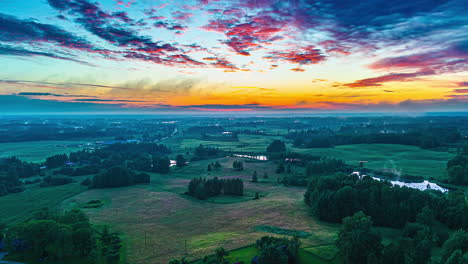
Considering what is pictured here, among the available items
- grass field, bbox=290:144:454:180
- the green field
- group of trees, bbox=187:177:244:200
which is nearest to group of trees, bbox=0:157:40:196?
group of trees, bbox=187:177:244:200

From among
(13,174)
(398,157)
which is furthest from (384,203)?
(13,174)

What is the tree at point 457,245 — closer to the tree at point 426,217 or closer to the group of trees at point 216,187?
the tree at point 426,217

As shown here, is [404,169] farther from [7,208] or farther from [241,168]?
[7,208]

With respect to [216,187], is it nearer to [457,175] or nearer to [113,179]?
[113,179]

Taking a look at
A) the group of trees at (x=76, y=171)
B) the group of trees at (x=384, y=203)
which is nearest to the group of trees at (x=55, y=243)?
the group of trees at (x=384, y=203)

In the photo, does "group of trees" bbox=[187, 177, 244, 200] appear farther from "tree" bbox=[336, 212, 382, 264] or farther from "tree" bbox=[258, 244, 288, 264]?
"tree" bbox=[336, 212, 382, 264]

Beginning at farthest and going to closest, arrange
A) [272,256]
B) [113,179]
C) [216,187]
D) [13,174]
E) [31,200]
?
1. [13,174]
2. [113,179]
3. [216,187]
4. [31,200]
5. [272,256]

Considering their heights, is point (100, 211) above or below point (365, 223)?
below

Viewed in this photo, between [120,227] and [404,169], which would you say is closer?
[120,227]

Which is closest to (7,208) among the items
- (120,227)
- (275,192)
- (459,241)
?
(120,227)
